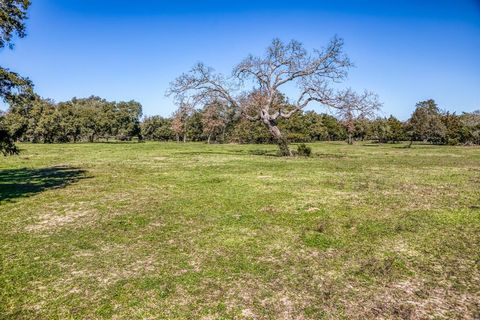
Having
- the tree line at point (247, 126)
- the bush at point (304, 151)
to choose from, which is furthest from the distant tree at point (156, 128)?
the bush at point (304, 151)

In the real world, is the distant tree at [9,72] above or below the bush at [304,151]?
above

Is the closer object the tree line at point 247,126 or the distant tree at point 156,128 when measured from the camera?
the tree line at point 247,126

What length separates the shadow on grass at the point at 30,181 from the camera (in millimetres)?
15281

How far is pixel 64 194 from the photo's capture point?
14.7 metres

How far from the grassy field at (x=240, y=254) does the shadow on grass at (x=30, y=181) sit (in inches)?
18.8

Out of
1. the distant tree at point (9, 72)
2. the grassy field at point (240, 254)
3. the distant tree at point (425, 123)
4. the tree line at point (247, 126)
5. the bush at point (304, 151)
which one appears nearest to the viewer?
the grassy field at point (240, 254)

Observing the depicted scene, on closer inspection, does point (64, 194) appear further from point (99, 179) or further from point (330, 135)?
point (330, 135)

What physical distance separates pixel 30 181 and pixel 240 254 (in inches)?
604

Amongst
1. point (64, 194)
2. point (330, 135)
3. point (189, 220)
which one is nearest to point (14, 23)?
point (64, 194)

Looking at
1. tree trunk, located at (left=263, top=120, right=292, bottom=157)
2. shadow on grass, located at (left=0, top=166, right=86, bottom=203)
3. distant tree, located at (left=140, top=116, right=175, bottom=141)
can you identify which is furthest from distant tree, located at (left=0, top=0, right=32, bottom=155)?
distant tree, located at (left=140, top=116, right=175, bottom=141)

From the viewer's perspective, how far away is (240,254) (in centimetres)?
793

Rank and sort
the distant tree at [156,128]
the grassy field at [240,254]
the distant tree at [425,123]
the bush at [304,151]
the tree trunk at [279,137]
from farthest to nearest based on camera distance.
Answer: the distant tree at [156,128], the distant tree at [425,123], the bush at [304,151], the tree trunk at [279,137], the grassy field at [240,254]

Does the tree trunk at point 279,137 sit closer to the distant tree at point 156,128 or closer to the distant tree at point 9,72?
the distant tree at point 9,72

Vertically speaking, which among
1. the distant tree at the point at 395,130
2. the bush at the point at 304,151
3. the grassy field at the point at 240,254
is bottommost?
the grassy field at the point at 240,254
